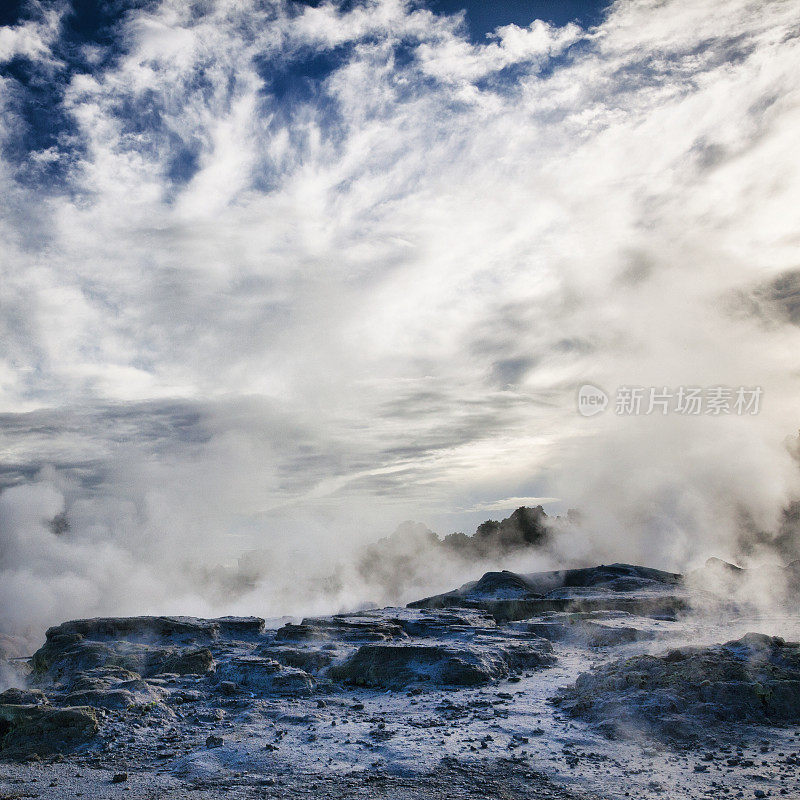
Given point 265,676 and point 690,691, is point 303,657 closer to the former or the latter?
point 265,676

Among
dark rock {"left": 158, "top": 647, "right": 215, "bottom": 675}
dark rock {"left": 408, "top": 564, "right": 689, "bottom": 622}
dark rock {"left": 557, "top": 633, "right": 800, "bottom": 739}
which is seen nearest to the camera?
dark rock {"left": 557, "top": 633, "right": 800, "bottom": 739}

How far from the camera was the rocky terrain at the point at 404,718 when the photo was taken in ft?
42.5

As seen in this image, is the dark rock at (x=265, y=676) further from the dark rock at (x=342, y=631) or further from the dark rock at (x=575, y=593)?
the dark rock at (x=575, y=593)

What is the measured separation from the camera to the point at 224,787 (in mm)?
13016

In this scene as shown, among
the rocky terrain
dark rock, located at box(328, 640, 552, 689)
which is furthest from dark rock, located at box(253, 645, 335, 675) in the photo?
dark rock, located at box(328, 640, 552, 689)

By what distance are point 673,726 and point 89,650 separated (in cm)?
2600

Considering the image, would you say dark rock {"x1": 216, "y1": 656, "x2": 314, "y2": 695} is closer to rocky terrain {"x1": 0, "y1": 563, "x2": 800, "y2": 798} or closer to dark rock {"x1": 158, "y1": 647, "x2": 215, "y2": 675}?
rocky terrain {"x1": 0, "y1": 563, "x2": 800, "y2": 798}

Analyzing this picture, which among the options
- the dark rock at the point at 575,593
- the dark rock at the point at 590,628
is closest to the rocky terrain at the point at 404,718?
the dark rock at the point at 590,628

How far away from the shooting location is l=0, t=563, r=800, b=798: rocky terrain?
12969mm

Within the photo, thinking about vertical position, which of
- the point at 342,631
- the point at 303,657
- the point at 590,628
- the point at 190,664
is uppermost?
Result: the point at 342,631

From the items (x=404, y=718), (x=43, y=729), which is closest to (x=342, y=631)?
(x=404, y=718)

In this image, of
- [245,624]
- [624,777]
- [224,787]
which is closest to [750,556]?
[245,624]

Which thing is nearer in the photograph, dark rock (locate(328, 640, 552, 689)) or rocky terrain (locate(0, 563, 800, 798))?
rocky terrain (locate(0, 563, 800, 798))

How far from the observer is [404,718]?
17578 mm
